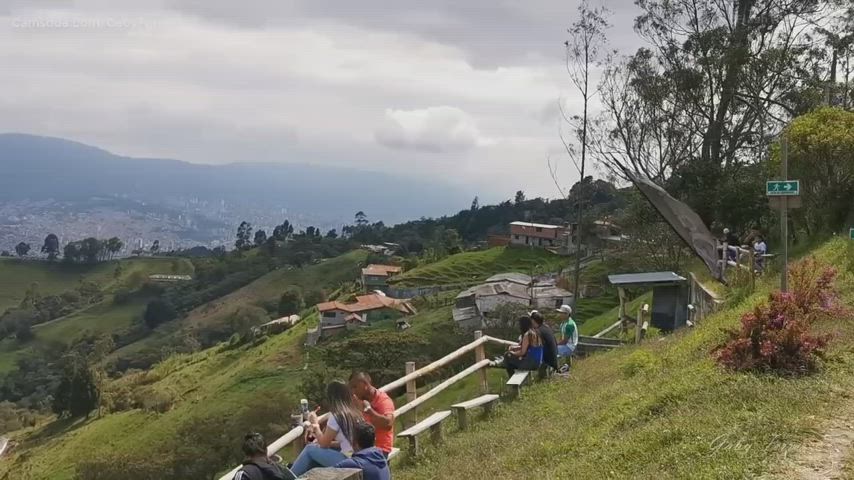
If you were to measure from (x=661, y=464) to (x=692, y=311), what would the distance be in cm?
1049

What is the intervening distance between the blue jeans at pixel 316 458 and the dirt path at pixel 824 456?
3091 mm

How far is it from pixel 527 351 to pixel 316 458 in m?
5.44

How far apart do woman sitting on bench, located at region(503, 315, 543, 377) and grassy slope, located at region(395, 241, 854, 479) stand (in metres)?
1.06

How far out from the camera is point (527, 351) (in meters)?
10.8

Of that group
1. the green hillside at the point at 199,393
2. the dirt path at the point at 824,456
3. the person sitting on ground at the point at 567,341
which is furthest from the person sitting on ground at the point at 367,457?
the green hillside at the point at 199,393

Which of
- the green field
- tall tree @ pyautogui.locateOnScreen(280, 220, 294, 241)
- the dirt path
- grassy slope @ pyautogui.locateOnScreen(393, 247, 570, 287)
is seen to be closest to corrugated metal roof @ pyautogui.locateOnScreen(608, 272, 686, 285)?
the dirt path

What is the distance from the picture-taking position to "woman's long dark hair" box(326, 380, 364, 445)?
5.73 metres

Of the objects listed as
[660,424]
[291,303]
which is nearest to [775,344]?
[660,424]

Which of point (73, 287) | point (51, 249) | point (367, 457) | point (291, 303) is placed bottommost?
point (73, 287)

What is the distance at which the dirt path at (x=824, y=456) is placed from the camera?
15.7 ft

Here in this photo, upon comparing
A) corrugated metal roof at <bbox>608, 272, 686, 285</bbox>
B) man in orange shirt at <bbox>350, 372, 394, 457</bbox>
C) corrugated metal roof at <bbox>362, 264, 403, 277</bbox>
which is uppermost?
corrugated metal roof at <bbox>608, 272, 686, 285</bbox>

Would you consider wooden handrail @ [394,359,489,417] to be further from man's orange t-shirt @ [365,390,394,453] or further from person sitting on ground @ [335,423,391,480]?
person sitting on ground @ [335,423,391,480]

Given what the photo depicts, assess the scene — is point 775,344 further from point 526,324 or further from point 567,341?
point 567,341

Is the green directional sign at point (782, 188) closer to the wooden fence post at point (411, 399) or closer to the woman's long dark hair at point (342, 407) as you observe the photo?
the wooden fence post at point (411, 399)
